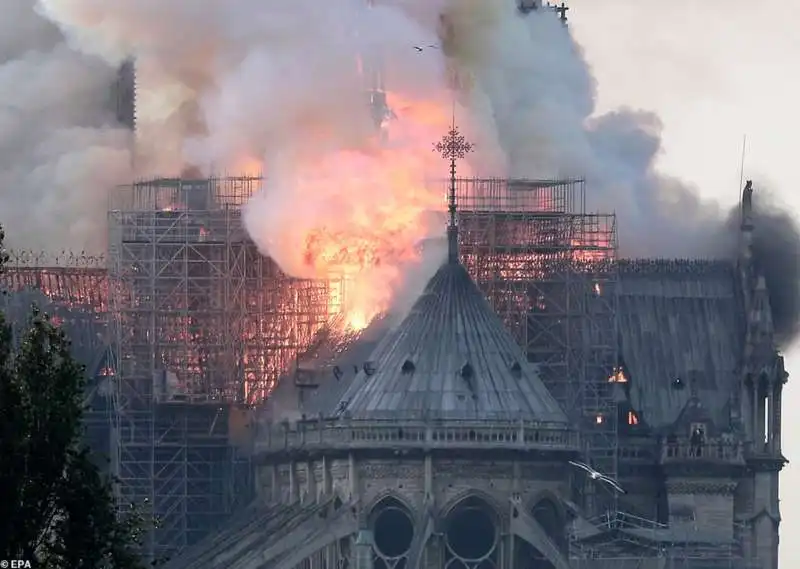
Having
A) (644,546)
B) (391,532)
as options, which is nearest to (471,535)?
(391,532)

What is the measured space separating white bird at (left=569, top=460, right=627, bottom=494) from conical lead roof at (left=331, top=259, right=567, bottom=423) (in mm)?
2168

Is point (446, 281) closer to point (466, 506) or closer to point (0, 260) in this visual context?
point (466, 506)

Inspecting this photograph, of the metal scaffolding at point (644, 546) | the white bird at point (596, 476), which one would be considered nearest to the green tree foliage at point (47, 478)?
the metal scaffolding at point (644, 546)

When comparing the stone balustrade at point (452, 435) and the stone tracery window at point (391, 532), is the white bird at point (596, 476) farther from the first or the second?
the stone tracery window at point (391, 532)

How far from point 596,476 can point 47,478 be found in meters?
76.8

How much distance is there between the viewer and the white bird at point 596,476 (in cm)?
19050

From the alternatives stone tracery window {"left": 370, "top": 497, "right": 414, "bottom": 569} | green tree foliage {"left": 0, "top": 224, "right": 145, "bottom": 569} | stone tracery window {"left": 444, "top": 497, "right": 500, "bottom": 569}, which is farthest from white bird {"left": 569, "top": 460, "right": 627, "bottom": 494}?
green tree foliage {"left": 0, "top": 224, "right": 145, "bottom": 569}

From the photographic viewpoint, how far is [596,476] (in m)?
193

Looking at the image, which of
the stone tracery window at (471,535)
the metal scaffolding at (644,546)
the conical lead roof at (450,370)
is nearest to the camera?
the stone tracery window at (471,535)

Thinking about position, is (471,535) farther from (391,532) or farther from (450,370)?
(450,370)

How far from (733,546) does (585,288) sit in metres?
12.2

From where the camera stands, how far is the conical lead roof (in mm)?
188125

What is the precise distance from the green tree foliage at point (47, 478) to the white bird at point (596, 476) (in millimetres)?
73324

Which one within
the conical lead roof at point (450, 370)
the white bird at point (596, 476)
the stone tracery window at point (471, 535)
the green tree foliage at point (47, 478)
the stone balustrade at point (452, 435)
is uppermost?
the conical lead roof at point (450, 370)
